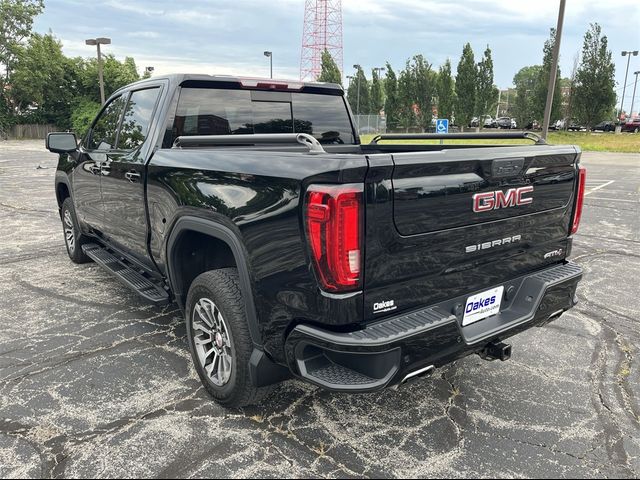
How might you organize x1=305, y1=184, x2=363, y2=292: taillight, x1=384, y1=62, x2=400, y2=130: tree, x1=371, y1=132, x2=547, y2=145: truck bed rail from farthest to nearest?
x1=384, y1=62, x2=400, y2=130: tree → x1=371, y1=132, x2=547, y2=145: truck bed rail → x1=305, y1=184, x2=363, y2=292: taillight

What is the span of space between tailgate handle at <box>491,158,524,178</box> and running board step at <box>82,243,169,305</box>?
7.75 ft

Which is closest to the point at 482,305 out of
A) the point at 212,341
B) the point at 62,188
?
the point at 212,341

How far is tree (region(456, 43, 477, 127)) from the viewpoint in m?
35.9

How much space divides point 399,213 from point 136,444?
70.8 inches

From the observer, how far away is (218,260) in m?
3.17

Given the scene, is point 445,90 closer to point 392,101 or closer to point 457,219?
point 392,101

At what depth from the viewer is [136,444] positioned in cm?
259

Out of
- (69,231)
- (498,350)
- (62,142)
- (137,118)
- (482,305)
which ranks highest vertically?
(137,118)

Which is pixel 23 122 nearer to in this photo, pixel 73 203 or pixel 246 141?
pixel 73 203

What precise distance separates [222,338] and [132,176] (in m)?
1.56

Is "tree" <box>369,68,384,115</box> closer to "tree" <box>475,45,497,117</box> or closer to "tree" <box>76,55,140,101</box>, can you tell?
"tree" <box>475,45,497,117</box>

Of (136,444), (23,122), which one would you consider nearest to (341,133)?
(136,444)

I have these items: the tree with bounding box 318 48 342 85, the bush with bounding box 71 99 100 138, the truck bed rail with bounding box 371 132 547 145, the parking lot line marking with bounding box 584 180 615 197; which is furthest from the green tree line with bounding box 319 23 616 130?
the truck bed rail with bounding box 371 132 547 145

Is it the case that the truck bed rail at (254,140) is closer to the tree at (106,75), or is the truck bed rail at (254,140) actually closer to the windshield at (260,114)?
the windshield at (260,114)
